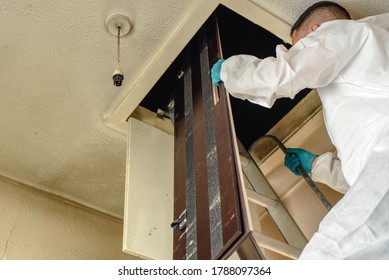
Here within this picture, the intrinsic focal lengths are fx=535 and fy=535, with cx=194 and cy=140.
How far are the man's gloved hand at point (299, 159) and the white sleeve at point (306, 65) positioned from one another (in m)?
0.48

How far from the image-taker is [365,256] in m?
1.10

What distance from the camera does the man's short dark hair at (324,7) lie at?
188 centimetres

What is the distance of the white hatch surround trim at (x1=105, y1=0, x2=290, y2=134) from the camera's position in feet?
6.46

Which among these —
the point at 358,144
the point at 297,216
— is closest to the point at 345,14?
the point at 358,144

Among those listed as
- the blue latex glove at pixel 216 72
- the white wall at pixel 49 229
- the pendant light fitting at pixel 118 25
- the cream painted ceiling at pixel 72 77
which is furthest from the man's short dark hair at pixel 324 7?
the white wall at pixel 49 229

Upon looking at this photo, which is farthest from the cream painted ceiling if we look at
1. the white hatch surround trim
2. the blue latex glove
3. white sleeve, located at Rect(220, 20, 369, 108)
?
white sleeve, located at Rect(220, 20, 369, 108)

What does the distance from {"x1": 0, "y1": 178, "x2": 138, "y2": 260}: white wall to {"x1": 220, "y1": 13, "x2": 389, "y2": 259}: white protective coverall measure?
1311 millimetres

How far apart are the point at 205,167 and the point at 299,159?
577 mm

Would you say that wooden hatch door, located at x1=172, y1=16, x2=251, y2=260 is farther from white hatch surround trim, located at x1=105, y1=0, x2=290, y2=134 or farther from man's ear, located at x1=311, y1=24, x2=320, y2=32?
man's ear, located at x1=311, y1=24, x2=320, y2=32

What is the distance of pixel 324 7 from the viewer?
1892mm

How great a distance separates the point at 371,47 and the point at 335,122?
25 cm

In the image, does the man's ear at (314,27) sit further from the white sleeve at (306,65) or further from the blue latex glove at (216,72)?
the blue latex glove at (216,72)

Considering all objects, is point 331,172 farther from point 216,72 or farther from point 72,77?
point 72,77
